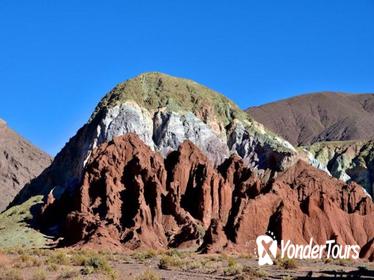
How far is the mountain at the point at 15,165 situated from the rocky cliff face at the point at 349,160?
6860 centimetres

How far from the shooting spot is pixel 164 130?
120 meters

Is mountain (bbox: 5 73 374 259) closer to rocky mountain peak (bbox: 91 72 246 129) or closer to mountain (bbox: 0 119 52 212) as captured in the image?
rocky mountain peak (bbox: 91 72 246 129)

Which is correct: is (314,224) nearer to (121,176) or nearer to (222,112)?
(121,176)

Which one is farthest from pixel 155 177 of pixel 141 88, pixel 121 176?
pixel 141 88

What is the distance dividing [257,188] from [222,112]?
42.5 m

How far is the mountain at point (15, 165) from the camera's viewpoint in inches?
7021

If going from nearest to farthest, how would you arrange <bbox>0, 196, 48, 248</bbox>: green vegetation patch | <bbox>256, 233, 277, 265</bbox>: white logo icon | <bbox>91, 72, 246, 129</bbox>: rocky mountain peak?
<bbox>256, 233, 277, 265</bbox>: white logo icon < <bbox>0, 196, 48, 248</bbox>: green vegetation patch < <bbox>91, 72, 246, 129</bbox>: rocky mountain peak

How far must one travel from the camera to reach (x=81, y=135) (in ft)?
411

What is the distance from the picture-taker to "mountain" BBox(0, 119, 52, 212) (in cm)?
17834

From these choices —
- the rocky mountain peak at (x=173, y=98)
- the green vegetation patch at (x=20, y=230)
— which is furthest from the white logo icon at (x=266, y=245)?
the rocky mountain peak at (x=173, y=98)

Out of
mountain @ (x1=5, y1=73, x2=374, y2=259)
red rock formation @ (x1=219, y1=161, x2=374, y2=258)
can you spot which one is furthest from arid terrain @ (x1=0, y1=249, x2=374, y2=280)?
red rock formation @ (x1=219, y1=161, x2=374, y2=258)

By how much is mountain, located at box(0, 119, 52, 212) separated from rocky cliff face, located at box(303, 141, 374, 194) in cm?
6860

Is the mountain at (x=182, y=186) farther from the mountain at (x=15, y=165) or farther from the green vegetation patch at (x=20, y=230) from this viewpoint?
the mountain at (x=15, y=165)

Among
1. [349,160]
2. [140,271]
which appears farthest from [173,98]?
[140,271]
